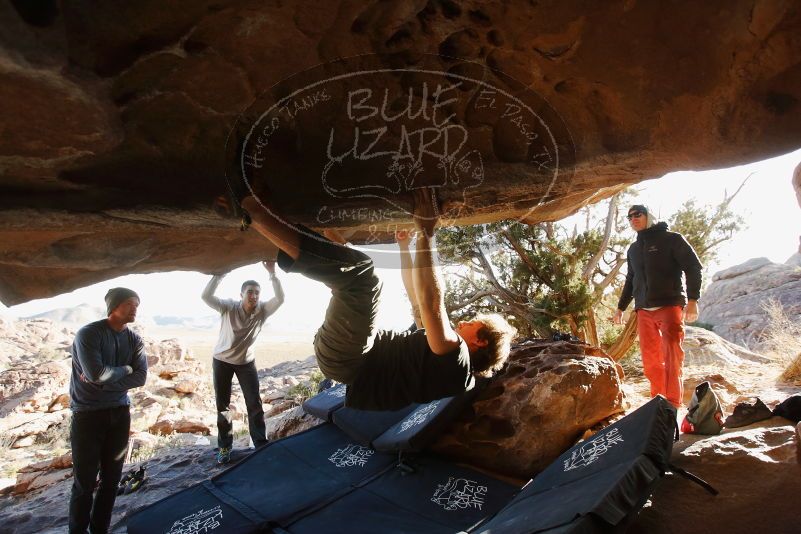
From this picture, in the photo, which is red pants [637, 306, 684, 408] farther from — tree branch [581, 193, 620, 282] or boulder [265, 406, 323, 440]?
tree branch [581, 193, 620, 282]

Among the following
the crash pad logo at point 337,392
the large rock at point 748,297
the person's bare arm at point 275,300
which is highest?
the person's bare arm at point 275,300

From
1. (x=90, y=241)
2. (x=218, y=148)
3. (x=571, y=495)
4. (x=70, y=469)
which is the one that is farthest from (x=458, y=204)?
(x=70, y=469)

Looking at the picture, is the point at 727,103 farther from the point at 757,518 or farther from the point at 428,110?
the point at 757,518

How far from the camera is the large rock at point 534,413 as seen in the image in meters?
4.23

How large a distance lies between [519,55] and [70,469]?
825 centimetres

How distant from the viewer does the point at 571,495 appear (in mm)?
2572

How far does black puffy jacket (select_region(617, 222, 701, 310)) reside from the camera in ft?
14.6

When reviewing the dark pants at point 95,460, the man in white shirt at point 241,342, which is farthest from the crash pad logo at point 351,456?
the dark pants at point 95,460

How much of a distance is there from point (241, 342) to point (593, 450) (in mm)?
3891

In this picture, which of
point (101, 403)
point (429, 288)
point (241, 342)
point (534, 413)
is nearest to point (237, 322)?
point (241, 342)

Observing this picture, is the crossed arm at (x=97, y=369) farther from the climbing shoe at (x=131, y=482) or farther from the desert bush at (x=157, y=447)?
the desert bush at (x=157, y=447)

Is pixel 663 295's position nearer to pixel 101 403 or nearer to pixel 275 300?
pixel 275 300

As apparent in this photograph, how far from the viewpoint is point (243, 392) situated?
5.35 metres

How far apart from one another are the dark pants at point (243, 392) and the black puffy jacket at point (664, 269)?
4.39m
